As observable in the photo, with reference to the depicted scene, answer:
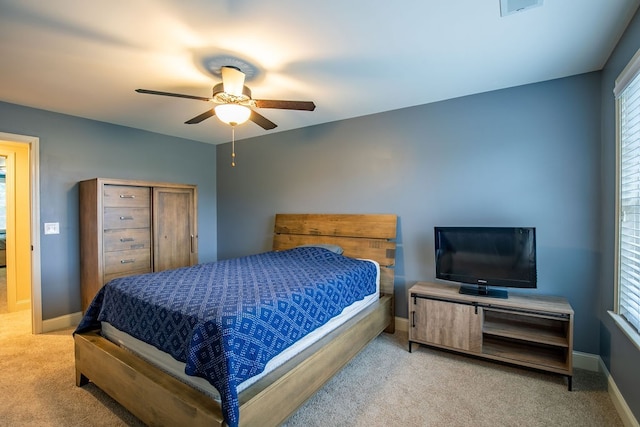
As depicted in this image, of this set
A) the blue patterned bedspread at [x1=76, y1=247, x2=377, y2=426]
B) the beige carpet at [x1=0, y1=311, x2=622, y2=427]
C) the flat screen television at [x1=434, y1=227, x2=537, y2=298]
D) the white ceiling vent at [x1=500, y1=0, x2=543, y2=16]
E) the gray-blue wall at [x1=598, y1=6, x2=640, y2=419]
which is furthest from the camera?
the flat screen television at [x1=434, y1=227, x2=537, y2=298]

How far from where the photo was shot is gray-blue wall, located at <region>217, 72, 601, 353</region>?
8.30 feet

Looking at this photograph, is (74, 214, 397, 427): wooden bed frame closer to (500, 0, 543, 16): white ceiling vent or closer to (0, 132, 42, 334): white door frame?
(0, 132, 42, 334): white door frame

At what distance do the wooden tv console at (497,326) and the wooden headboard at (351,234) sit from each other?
0.55m

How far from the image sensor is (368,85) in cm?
276

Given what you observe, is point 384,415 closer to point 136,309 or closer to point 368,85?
point 136,309

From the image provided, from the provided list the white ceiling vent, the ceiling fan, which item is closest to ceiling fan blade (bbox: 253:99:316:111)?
the ceiling fan

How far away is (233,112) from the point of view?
7.75 feet

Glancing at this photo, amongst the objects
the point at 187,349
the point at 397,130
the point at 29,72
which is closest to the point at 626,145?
the point at 397,130

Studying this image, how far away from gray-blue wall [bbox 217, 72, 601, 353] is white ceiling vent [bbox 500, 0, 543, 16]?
1.27 metres

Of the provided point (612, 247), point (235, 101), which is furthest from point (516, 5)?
point (235, 101)

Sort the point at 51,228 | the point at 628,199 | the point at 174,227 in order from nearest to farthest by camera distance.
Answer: the point at 628,199, the point at 51,228, the point at 174,227

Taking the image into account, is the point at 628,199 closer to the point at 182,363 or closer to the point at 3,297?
the point at 182,363

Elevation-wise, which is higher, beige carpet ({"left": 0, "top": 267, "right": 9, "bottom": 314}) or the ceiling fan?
the ceiling fan

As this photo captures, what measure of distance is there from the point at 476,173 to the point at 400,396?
84.1 inches
